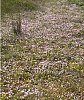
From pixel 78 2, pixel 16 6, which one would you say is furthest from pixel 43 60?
pixel 78 2

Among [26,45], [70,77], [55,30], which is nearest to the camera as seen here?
[70,77]

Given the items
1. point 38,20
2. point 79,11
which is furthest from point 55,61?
point 79,11

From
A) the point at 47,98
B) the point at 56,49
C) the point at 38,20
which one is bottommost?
the point at 47,98

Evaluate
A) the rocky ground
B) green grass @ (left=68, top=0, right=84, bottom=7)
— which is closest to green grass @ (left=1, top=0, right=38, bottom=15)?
the rocky ground

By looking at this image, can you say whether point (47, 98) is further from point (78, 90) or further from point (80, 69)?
point (80, 69)

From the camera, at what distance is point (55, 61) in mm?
20109

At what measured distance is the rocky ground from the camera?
50.4ft

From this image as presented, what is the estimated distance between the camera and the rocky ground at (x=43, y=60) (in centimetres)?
1536

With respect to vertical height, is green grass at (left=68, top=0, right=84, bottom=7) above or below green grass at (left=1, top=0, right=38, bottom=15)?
above

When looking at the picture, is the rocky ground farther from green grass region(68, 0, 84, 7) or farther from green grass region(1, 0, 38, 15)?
green grass region(68, 0, 84, 7)

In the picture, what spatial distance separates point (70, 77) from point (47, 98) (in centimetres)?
311

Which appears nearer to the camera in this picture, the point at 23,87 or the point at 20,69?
the point at 23,87

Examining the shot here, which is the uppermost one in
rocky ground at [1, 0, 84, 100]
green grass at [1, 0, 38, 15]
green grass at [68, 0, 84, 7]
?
green grass at [68, 0, 84, 7]

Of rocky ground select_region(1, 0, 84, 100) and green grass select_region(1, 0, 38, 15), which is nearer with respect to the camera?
rocky ground select_region(1, 0, 84, 100)
